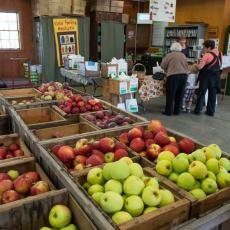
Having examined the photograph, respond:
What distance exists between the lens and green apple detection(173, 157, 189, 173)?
1.37 m

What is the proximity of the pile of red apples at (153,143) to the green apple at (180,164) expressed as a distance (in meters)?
0.23

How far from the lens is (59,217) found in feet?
3.82

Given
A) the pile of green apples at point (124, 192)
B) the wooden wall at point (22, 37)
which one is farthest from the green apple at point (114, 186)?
the wooden wall at point (22, 37)

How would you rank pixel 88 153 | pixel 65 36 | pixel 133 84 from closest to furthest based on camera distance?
pixel 88 153 < pixel 133 84 < pixel 65 36

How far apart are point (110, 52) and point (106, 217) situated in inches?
333

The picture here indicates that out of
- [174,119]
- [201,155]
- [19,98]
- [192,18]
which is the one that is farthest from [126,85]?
[192,18]

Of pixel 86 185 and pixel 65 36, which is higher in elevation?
pixel 65 36

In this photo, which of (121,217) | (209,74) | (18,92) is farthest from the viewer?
(209,74)

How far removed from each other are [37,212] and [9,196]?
0.20m

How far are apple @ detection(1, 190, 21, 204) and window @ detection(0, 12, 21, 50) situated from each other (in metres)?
8.36

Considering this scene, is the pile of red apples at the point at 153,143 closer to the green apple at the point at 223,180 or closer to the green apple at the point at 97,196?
the green apple at the point at 223,180

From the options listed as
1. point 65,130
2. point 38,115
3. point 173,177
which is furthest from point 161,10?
point 173,177

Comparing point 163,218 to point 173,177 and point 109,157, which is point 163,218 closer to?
point 173,177

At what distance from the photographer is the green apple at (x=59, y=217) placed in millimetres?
1162
